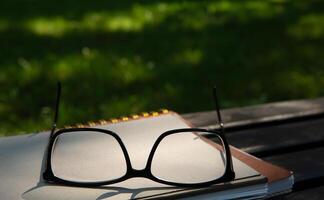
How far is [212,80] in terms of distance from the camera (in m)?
3.19

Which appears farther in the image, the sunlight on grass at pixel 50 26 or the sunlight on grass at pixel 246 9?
the sunlight on grass at pixel 246 9

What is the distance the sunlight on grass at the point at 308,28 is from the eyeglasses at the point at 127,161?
3135 millimetres

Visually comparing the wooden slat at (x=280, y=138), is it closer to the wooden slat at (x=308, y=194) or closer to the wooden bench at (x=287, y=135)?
the wooden bench at (x=287, y=135)

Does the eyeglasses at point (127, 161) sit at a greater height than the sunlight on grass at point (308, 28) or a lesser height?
lesser

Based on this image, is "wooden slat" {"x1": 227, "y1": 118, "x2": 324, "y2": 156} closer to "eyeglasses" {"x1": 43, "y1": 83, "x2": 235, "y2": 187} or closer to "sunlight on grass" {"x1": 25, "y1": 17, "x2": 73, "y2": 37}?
"eyeglasses" {"x1": 43, "y1": 83, "x2": 235, "y2": 187}

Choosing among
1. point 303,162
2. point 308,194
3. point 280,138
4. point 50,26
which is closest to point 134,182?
point 308,194

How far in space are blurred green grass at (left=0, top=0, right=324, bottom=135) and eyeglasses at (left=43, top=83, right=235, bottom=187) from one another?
4.75 ft

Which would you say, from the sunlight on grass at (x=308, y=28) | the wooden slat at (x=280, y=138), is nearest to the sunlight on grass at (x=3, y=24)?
the sunlight on grass at (x=308, y=28)

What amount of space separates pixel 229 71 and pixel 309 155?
2.08 metres

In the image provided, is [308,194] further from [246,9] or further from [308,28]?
[246,9]

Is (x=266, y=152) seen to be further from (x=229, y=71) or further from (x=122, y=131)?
(x=229, y=71)

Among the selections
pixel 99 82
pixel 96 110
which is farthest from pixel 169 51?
pixel 96 110

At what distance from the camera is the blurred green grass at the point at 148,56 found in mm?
2832

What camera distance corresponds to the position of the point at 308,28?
4234 millimetres
